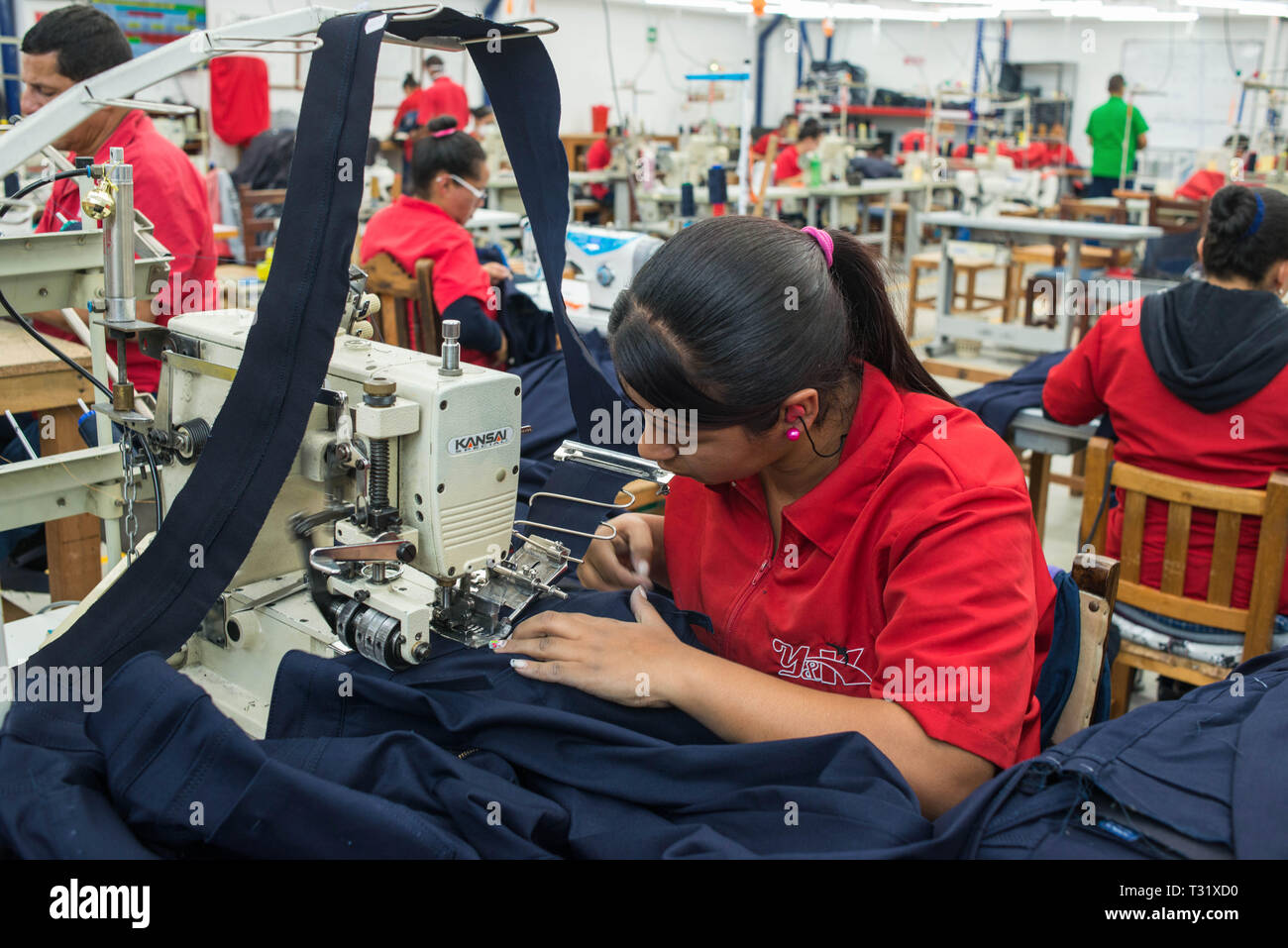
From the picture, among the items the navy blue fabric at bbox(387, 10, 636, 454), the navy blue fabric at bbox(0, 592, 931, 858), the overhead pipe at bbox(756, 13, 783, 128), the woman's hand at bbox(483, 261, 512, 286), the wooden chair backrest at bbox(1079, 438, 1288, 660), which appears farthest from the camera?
the overhead pipe at bbox(756, 13, 783, 128)

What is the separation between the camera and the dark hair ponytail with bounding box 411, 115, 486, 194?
11.1ft

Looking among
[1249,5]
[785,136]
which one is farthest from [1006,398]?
[1249,5]

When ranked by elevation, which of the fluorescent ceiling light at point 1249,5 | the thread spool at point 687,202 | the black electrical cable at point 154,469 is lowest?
the black electrical cable at point 154,469

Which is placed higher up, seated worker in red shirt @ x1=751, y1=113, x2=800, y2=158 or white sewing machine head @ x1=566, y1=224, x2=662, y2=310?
seated worker in red shirt @ x1=751, y1=113, x2=800, y2=158

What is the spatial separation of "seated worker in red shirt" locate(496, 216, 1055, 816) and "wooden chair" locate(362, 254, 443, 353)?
6.21ft

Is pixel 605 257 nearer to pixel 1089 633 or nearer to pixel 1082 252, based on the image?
pixel 1089 633

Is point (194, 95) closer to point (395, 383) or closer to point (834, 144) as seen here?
point (834, 144)

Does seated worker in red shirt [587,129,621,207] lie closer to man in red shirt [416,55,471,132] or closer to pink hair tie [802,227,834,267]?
man in red shirt [416,55,471,132]

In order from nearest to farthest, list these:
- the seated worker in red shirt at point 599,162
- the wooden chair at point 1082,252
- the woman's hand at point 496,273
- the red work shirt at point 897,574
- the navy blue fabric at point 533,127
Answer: the red work shirt at point 897,574 → the navy blue fabric at point 533,127 → the woman's hand at point 496,273 → the wooden chair at point 1082,252 → the seated worker in red shirt at point 599,162

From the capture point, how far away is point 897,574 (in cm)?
102

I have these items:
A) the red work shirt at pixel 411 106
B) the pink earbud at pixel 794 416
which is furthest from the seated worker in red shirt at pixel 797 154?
the pink earbud at pixel 794 416

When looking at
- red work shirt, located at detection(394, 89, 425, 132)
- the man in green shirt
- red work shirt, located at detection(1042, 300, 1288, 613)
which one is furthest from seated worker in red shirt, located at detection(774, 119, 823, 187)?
red work shirt, located at detection(1042, 300, 1288, 613)

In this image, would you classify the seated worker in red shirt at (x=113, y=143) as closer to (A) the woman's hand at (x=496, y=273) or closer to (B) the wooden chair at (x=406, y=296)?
(B) the wooden chair at (x=406, y=296)

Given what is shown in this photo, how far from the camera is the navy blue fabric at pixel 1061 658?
1206 millimetres
